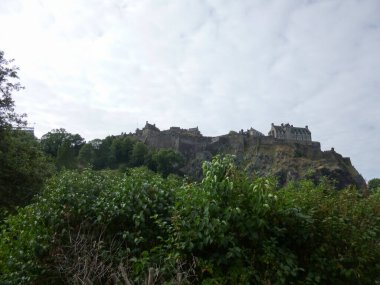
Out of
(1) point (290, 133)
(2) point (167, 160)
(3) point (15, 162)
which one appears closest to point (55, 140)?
(2) point (167, 160)

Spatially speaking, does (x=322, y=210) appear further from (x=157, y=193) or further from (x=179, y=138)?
(x=179, y=138)

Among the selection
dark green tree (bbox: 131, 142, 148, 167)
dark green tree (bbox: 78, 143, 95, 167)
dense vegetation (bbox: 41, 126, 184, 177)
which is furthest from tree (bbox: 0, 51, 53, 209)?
dark green tree (bbox: 131, 142, 148, 167)

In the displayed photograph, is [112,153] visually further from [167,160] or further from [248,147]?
[248,147]

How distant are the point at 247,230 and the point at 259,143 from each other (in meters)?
94.0

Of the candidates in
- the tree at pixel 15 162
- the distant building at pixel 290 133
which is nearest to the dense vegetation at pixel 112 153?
the distant building at pixel 290 133

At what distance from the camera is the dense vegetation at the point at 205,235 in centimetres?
458

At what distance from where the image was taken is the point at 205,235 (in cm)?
466

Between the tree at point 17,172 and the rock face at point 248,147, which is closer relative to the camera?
the tree at point 17,172

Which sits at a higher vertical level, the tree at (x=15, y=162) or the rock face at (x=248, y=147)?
the rock face at (x=248, y=147)

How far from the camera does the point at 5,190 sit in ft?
43.2

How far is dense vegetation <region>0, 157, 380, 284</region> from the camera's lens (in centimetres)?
458

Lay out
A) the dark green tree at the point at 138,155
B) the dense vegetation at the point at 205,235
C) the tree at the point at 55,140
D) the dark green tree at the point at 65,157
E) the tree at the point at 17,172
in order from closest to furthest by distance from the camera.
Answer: the dense vegetation at the point at 205,235
the tree at the point at 17,172
the dark green tree at the point at 65,157
the tree at the point at 55,140
the dark green tree at the point at 138,155

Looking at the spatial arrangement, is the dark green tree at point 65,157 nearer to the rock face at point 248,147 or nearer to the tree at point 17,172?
the rock face at point 248,147

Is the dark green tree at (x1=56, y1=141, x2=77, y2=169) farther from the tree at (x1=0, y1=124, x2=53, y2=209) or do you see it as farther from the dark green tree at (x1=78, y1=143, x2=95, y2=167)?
the tree at (x1=0, y1=124, x2=53, y2=209)
